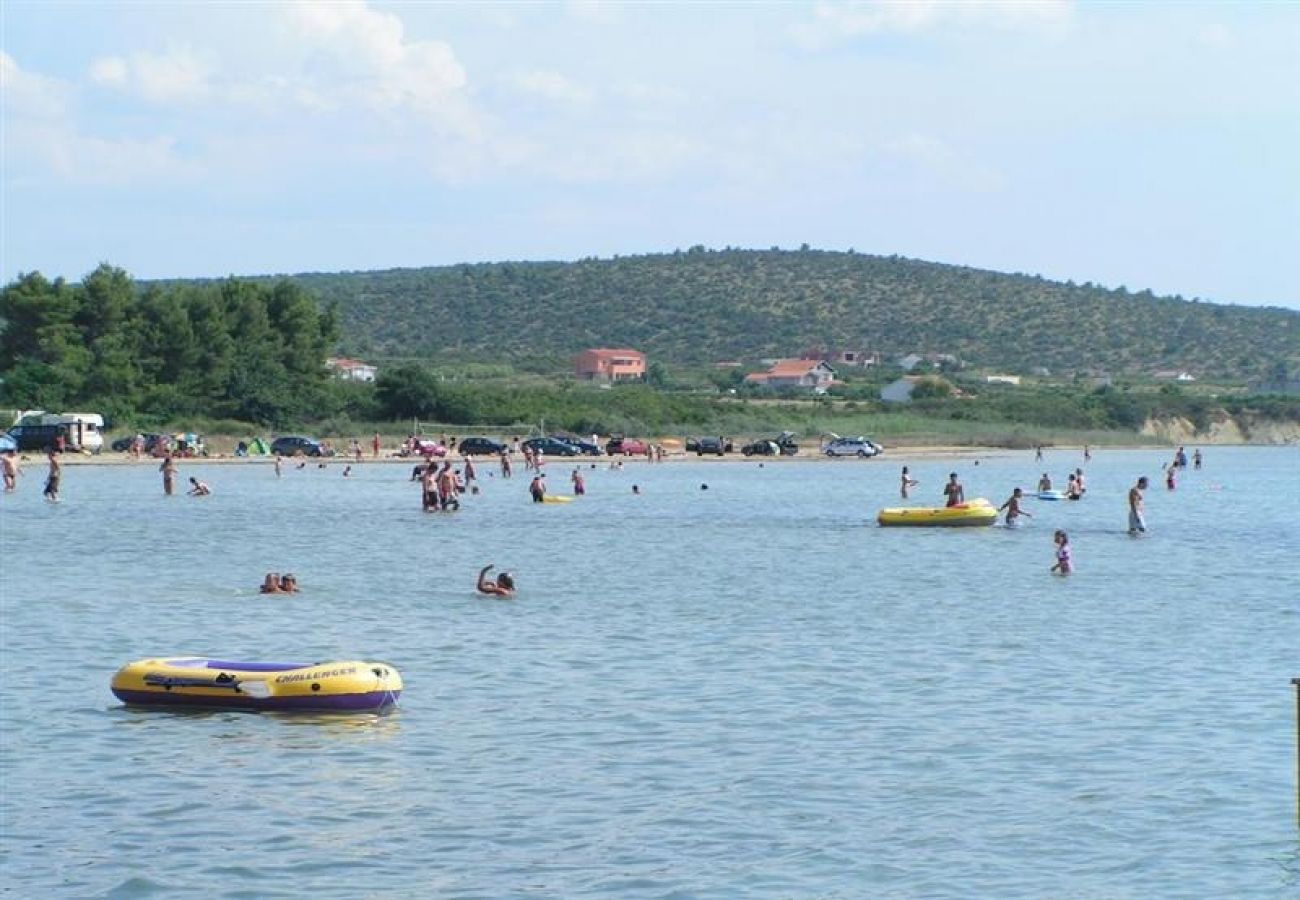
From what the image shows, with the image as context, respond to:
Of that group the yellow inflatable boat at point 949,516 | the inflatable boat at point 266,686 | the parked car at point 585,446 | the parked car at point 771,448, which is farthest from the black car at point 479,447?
the inflatable boat at point 266,686

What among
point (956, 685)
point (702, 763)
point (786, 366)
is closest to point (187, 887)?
point (702, 763)

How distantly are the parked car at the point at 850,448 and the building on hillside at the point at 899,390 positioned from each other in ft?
A: 116

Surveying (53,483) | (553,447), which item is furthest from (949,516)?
(553,447)

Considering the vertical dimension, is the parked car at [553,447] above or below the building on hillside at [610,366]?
below

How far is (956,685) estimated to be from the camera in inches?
989

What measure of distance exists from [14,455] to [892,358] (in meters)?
113

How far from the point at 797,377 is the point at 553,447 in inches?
2389

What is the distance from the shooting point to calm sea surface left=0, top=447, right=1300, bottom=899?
642 inches

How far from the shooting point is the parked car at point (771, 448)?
96938 mm

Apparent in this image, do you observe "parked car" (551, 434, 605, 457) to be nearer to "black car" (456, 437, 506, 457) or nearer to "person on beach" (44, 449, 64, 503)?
"black car" (456, 437, 506, 457)

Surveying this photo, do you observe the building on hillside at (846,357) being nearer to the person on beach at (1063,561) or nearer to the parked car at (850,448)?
the parked car at (850,448)

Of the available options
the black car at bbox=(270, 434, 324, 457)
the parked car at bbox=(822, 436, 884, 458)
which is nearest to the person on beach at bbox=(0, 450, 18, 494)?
the black car at bbox=(270, 434, 324, 457)

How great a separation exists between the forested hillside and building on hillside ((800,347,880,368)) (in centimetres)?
261

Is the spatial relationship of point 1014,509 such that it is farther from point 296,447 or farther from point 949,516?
point 296,447
